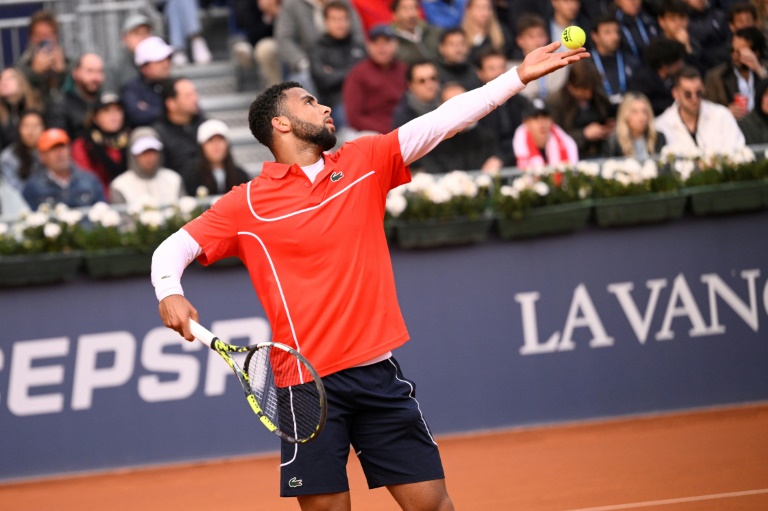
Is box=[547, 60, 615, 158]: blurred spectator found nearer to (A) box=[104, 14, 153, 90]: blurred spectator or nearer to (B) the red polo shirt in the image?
(A) box=[104, 14, 153, 90]: blurred spectator

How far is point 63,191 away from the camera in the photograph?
32.1 feet

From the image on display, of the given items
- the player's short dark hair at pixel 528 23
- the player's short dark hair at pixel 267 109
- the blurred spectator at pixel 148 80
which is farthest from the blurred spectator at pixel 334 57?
the player's short dark hair at pixel 267 109

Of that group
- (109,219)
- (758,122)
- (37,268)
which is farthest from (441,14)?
(37,268)

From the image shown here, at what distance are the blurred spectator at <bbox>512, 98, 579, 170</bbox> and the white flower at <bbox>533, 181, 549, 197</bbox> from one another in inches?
26.8

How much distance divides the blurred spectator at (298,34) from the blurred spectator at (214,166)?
1741 mm

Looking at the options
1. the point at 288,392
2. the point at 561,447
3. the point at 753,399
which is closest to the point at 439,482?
the point at 288,392

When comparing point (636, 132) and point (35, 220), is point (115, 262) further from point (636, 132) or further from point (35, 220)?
point (636, 132)

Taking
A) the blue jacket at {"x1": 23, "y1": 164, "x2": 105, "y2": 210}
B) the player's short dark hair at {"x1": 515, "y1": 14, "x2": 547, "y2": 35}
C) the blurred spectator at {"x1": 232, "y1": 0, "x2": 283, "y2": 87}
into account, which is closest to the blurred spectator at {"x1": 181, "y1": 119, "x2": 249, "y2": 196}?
the blue jacket at {"x1": 23, "y1": 164, "x2": 105, "y2": 210}

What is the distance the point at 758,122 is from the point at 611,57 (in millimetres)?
1518

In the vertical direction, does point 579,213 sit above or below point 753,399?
above

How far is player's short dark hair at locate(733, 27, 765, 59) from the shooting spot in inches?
436

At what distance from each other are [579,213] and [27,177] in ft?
14.8

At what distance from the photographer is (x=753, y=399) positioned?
31.4 ft

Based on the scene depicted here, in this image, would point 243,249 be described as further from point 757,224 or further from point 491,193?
point 757,224
